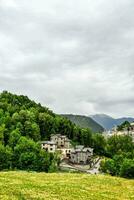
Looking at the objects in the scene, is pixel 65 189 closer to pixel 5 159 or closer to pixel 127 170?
pixel 127 170

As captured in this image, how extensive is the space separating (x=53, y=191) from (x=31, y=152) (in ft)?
410

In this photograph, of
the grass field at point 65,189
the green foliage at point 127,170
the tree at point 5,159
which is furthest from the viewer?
the tree at point 5,159

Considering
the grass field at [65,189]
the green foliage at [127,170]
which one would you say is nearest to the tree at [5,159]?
the green foliage at [127,170]

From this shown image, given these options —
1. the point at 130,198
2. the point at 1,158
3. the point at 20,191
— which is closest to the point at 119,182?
the point at 130,198

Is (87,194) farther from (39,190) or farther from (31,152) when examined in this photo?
(31,152)

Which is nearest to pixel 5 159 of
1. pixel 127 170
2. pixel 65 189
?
pixel 127 170

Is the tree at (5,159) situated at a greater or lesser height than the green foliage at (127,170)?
greater

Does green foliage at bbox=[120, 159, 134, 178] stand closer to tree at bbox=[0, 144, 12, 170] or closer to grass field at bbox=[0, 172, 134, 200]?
tree at bbox=[0, 144, 12, 170]

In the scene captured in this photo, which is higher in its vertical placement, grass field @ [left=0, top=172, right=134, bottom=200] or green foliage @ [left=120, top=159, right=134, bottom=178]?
green foliage @ [left=120, top=159, right=134, bottom=178]

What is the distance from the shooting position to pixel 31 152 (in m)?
165

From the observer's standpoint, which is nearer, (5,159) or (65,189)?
(65,189)

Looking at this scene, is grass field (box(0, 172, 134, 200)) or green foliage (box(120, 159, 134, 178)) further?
green foliage (box(120, 159, 134, 178))

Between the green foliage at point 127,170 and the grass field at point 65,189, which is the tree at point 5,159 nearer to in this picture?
the green foliage at point 127,170

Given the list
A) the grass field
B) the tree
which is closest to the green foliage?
the tree
